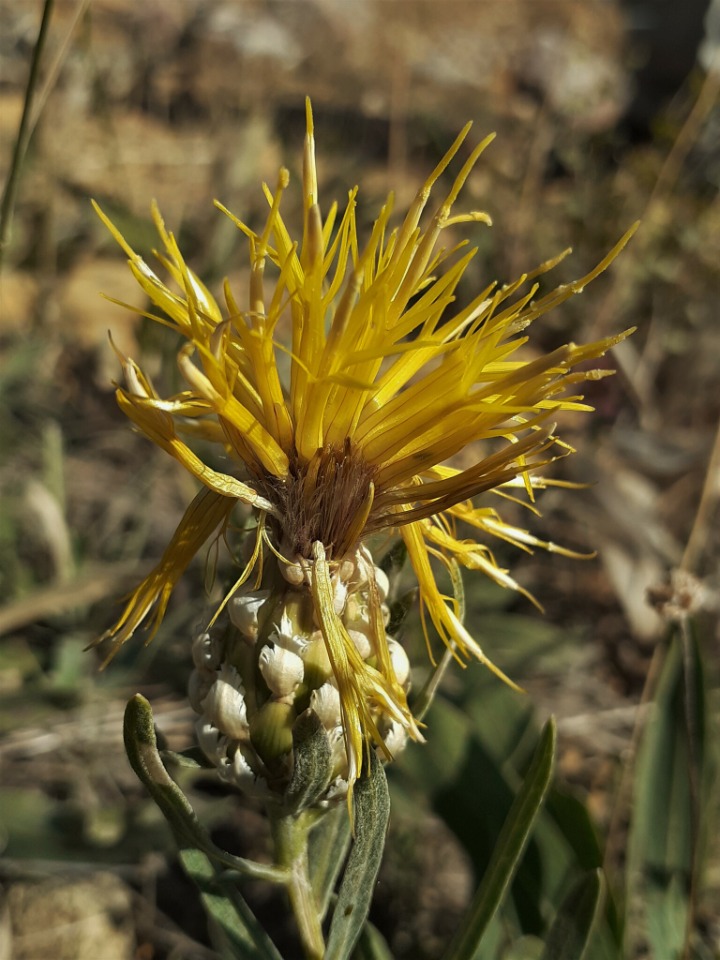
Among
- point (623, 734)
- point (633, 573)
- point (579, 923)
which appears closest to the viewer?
point (579, 923)

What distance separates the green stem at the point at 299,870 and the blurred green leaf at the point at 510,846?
185 millimetres

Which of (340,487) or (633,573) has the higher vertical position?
(340,487)

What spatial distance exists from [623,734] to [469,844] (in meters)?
1.14

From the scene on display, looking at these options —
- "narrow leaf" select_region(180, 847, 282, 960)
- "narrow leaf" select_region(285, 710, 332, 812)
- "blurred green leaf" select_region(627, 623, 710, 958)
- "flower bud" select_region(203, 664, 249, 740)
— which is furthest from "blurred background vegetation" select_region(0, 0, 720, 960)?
"narrow leaf" select_region(180, 847, 282, 960)

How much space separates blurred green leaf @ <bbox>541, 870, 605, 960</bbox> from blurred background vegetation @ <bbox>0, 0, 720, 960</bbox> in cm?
25

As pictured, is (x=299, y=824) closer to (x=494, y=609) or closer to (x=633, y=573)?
(x=494, y=609)

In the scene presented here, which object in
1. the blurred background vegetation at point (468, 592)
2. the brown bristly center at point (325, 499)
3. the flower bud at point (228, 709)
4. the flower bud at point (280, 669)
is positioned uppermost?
the brown bristly center at point (325, 499)

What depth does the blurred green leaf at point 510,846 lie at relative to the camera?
1115 millimetres

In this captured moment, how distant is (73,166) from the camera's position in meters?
5.65

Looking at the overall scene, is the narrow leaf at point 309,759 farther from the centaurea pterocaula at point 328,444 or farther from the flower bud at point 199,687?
the flower bud at point 199,687

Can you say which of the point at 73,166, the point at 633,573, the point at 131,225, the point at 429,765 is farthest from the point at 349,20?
the point at 429,765

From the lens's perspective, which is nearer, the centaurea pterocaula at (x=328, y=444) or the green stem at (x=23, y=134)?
the centaurea pterocaula at (x=328, y=444)

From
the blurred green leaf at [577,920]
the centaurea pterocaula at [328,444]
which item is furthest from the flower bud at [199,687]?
the blurred green leaf at [577,920]

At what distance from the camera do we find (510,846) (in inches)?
45.2
